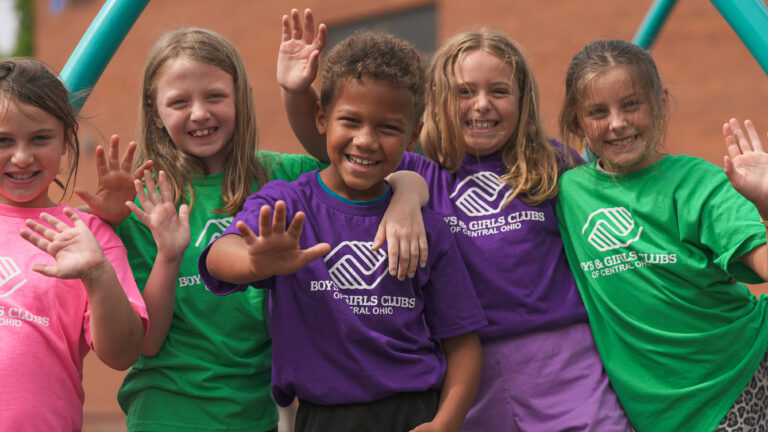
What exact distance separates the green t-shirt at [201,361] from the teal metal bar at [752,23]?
172cm

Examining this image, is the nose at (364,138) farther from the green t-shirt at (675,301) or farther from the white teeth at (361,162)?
the green t-shirt at (675,301)

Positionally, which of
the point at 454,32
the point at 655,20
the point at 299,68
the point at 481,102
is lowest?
the point at 481,102

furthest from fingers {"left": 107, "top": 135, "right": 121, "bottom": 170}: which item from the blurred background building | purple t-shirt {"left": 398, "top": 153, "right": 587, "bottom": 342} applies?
the blurred background building

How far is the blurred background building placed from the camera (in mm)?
9352

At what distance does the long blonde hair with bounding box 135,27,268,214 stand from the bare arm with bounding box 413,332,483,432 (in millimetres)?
860

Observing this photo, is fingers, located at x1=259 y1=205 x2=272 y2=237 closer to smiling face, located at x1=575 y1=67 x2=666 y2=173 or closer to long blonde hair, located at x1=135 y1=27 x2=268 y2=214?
long blonde hair, located at x1=135 y1=27 x2=268 y2=214

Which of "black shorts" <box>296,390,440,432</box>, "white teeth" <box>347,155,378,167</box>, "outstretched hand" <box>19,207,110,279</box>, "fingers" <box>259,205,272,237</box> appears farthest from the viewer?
"white teeth" <box>347,155,378,167</box>

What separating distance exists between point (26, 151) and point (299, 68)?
0.86m

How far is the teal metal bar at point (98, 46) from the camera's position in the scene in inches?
99.0

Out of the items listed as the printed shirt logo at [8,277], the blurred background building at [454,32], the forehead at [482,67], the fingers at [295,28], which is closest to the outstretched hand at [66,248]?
the printed shirt logo at [8,277]

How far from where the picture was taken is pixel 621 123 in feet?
8.48

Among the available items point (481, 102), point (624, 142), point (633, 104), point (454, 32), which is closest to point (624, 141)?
point (624, 142)

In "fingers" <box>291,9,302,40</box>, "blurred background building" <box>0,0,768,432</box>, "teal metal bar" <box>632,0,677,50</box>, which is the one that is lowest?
"fingers" <box>291,9,302,40</box>

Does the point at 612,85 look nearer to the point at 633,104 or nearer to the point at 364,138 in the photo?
the point at 633,104
